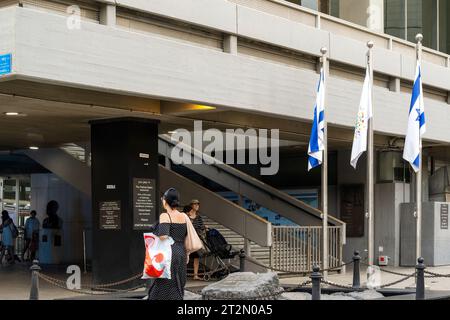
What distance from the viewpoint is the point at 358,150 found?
1714cm

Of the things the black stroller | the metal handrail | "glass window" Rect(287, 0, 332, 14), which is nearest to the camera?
the black stroller

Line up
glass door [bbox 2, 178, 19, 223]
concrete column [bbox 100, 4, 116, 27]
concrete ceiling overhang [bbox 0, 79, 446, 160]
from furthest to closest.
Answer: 1. glass door [bbox 2, 178, 19, 223]
2. concrete ceiling overhang [bbox 0, 79, 446, 160]
3. concrete column [bbox 100, 4, 116, 27]

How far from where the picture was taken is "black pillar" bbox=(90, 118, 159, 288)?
56.4 ft

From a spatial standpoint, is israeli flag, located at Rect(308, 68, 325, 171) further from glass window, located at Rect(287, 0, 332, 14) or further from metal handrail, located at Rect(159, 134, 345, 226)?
metal handrail, located at Rect(159, 134, 345, 226)

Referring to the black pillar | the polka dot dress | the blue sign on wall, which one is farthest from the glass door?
the polka dot dress

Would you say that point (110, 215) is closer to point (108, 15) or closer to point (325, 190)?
point (325, 190)

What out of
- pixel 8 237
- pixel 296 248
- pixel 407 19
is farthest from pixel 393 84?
pixel 8 237

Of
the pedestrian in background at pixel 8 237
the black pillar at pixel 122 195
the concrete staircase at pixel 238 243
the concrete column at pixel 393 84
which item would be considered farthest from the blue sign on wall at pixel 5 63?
the pedestrian in background at pixel 8 237

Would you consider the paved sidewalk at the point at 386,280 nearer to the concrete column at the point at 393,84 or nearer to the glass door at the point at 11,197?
the concrete column at the point at 393,84

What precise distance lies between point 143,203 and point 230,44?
3710mm

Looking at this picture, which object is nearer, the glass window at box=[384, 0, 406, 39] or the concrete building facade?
the concrete building facade

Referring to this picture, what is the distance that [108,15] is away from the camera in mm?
14523

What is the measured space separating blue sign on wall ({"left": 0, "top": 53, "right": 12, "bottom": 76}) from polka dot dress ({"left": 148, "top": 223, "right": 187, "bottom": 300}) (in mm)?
4001
